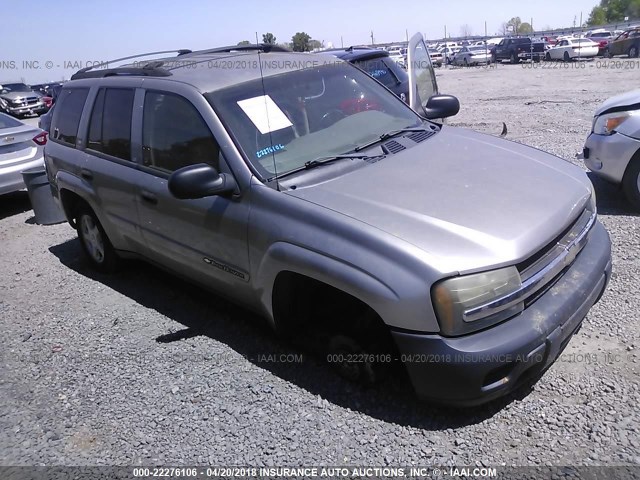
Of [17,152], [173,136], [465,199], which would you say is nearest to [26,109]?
[17,152]

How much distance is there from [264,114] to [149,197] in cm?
109

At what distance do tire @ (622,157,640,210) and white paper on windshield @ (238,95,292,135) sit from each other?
12.0 feet

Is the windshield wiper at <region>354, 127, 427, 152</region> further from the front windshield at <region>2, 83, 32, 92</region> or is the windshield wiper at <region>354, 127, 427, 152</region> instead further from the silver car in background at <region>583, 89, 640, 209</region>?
the front windshield at <region>2, 83, 32, 92</region>

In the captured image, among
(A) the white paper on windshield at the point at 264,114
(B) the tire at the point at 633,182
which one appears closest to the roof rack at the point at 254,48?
(A) the white paper on windshield at the point at 264,114

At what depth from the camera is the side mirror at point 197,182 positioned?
3.15 meters

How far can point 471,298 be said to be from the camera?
8.39 ft

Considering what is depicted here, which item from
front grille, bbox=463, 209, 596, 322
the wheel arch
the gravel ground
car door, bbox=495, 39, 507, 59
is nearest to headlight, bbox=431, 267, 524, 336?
front grille, bbox=463, 209, 596, 322

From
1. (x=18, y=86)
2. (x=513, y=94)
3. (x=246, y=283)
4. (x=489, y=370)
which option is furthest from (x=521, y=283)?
(x=18, y=86)

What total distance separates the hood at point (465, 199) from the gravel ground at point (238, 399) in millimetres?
901

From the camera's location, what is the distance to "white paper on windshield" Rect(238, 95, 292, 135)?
138 inches

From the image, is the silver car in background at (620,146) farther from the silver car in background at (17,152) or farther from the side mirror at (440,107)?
the silver car in background at (17,152)

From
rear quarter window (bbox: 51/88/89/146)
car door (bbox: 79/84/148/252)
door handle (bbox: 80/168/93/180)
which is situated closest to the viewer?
car door (bbox: 79/84/148/252)

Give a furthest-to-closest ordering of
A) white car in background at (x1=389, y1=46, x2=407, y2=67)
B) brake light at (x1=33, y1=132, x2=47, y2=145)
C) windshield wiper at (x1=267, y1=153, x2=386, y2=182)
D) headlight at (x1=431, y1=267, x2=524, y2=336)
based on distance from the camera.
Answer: white car in background at (x1=389, y1=46, x2=407, y2=67) < brake light at (x1=33, y1=132, x2=47, y2=145) < windshield wiper at (x1=267, y1=153, x2=386, y2=182) < headlight at (x1=431, y1=267, x2=524, y2=336)

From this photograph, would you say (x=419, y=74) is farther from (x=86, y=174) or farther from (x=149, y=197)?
(x=86, y=174)
